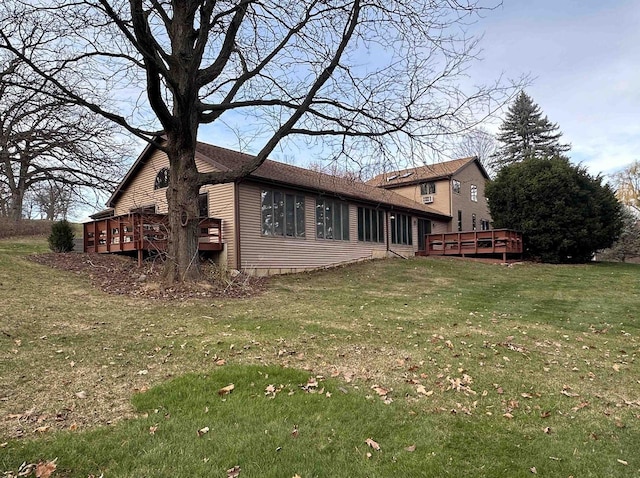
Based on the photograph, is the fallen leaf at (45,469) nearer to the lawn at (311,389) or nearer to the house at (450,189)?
the lawn at (311,389)

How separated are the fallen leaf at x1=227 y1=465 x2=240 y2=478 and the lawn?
0.03 meters

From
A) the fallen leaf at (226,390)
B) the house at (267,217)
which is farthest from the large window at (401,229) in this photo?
the fallen leaf at (226,390)

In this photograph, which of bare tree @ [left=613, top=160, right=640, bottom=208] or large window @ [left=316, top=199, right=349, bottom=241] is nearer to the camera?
large window @ [left=316, top=199, right=349, bottom=241]

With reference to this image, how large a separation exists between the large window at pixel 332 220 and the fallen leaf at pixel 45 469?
1430 cm

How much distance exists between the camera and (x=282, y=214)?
15.5 metres

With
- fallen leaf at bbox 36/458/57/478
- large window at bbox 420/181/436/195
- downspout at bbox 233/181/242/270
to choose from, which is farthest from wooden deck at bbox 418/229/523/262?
fallen leaf at bbox 36/458/57/478

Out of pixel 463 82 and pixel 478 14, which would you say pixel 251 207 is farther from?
pixel 478 14

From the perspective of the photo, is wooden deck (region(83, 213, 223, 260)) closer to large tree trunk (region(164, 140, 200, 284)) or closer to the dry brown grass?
large tree trunk (region(164, 140, 200, 284))

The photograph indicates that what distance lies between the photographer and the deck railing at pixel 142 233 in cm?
1303

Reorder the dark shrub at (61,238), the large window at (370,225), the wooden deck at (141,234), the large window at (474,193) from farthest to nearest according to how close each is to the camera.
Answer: the large window at (474,193) < the large window at (370,225) < the dark shrub at (61,238) < the wooden deck at (141,234)

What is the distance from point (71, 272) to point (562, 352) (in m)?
12.0

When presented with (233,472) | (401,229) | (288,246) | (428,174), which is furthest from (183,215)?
(428,174)

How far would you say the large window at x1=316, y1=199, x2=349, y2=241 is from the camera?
17156 mm

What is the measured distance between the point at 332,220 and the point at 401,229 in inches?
248
